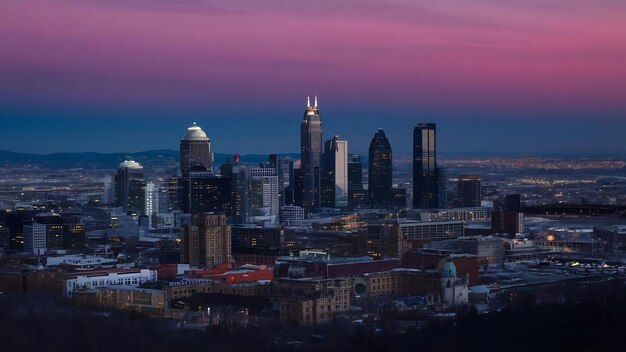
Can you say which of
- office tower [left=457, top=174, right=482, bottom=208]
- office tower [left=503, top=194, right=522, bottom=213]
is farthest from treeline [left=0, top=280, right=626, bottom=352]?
office tower [left=457, top=174, right=482, bottom=208]

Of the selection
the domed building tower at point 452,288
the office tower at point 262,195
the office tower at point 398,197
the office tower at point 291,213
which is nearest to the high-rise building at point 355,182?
the office tower at point 398,197

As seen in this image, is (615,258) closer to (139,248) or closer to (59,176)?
(139,248)

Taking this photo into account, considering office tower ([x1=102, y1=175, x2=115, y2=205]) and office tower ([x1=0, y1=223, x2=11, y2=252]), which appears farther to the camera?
office tower ([x1=102, y1=175, x2=115, y2=205])

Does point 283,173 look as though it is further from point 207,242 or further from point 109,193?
point 207,242

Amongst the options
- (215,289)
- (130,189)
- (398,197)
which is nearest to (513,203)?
(398,197)

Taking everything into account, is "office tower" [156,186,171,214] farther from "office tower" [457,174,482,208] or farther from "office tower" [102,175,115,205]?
"office tower" [457,174,482,208]

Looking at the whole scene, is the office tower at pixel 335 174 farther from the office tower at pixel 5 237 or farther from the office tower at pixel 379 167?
the office tower at pixel 5 237
